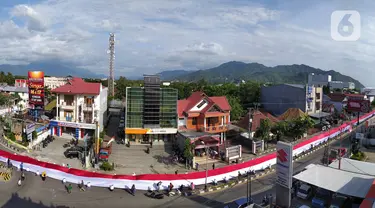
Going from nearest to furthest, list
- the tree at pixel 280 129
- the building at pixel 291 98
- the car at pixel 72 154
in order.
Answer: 1. the car at pixel 72 154
2. the tree at pixel 280 129
3. the building at pixel 291 98

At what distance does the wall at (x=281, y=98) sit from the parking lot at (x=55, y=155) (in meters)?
45.9

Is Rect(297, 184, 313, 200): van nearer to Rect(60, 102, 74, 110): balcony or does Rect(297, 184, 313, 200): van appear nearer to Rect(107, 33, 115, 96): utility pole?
Rect(60, 102, 74, 110): balcony

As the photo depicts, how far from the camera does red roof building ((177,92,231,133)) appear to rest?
1639 inches

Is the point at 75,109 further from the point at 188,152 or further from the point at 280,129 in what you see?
the point at 280,129

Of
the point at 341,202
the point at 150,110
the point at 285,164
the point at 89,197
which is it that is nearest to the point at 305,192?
the point at 341,202

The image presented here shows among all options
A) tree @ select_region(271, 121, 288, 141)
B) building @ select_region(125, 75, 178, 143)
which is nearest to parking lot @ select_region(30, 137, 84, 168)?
building @ select_region(125, 75, 178, 143)

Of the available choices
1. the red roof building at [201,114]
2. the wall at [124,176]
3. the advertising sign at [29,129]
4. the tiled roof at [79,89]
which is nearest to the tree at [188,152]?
the wall at [124,176]

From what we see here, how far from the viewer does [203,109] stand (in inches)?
1667

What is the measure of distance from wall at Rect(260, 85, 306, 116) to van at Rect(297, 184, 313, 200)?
3867 centimetres

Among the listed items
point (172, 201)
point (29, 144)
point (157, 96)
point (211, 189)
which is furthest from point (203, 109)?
point (29, 144)

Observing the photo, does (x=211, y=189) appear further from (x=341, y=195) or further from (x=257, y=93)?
(x=257, y=93)

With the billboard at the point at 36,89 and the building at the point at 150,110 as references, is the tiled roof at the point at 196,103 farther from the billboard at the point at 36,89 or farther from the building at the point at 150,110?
the billboard at the point at 36,89

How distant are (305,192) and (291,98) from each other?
4289 centimetres

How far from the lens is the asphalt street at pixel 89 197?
2227cm
